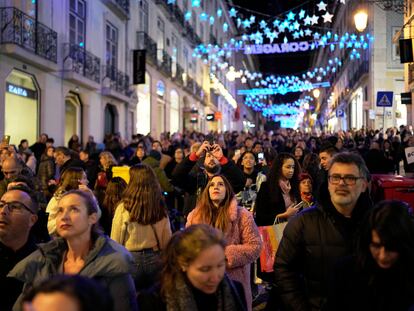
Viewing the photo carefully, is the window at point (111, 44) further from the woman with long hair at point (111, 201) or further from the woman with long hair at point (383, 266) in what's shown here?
the woman with long hair at point (383, 266)

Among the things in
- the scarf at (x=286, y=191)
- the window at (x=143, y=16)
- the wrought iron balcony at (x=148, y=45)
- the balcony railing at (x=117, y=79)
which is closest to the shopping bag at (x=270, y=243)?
the scarf at (x=286, y=191)

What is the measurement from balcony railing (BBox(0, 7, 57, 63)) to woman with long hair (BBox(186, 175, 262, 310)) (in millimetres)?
11722

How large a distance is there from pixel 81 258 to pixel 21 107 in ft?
49.2

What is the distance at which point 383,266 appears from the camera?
2.78 m

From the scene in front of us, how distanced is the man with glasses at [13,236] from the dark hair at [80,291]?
1.79m

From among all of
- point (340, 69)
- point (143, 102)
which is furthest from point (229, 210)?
point (340, 69)

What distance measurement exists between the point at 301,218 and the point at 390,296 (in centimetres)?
88

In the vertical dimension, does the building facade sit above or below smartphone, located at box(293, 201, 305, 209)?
above

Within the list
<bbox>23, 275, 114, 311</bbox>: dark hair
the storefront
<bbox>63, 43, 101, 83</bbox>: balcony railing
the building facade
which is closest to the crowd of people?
<bbox>23, 275, 114, 311</bbox>: dark hair

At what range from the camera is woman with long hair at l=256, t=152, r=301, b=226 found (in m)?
6.11

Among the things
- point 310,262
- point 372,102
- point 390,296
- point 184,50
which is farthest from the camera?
point 184,50

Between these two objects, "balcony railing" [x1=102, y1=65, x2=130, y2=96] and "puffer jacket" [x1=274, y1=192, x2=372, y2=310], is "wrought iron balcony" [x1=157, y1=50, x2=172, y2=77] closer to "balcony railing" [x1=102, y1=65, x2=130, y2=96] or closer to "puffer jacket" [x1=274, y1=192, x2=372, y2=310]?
"balcony railing" [x1=102, y1=65, x2=130, y2=96]

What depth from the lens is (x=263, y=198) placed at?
6.26 m

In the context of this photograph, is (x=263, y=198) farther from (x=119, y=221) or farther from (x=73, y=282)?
(x=73, y=282)
